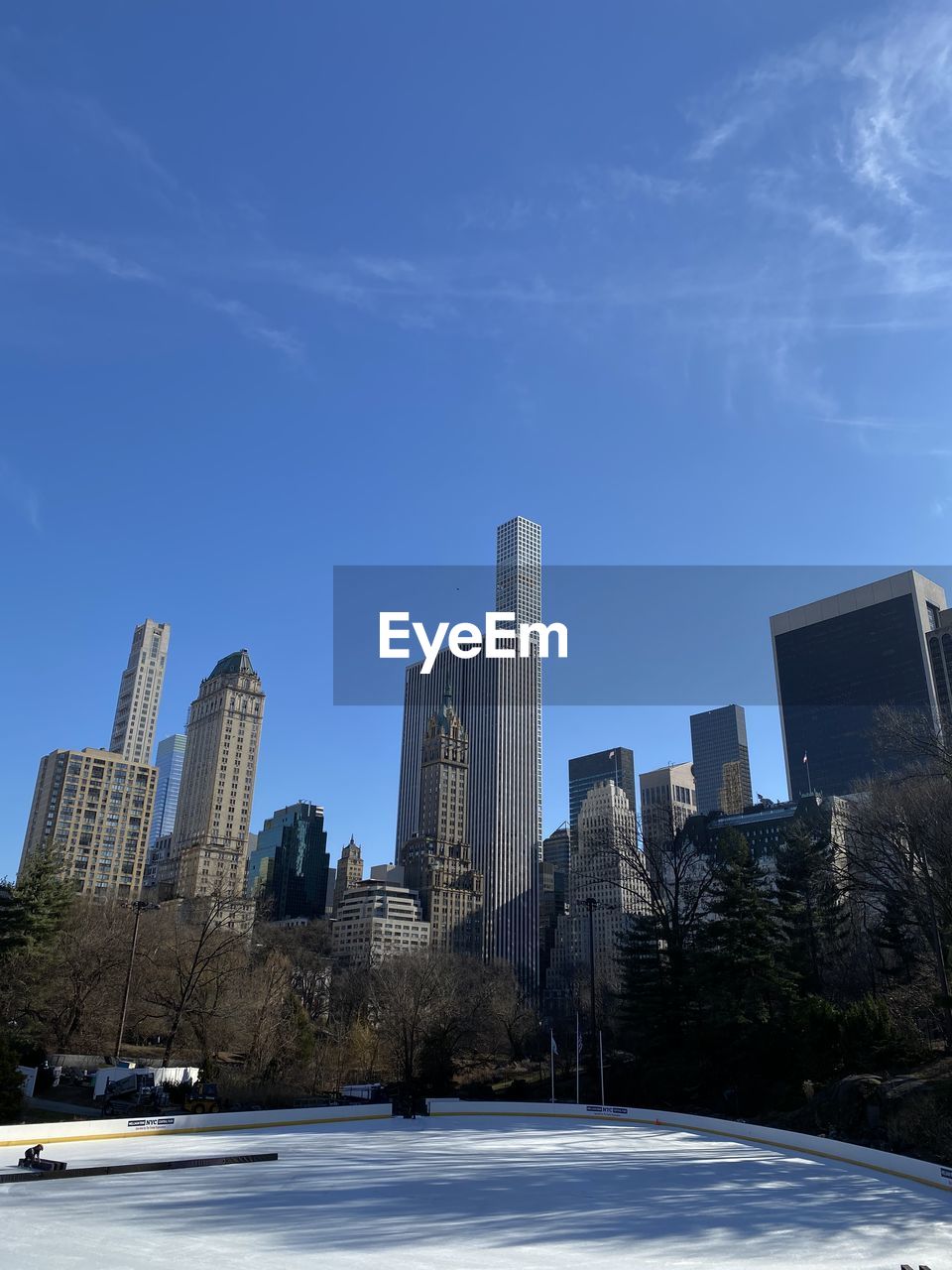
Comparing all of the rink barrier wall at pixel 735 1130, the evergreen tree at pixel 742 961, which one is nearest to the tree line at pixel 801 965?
the evergreen tree at pixel 742 961

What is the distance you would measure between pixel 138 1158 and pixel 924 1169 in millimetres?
19174

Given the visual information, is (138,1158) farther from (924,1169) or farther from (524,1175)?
(924,1169)

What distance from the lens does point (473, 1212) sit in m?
17.6

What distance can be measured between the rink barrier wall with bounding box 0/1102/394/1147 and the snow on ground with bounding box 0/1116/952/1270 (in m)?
1.26

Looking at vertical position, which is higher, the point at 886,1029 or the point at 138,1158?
the point at 886,1029

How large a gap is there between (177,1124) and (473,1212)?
58.0ft

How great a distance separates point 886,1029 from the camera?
123 feet

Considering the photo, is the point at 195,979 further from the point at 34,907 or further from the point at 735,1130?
the point at 735,1130

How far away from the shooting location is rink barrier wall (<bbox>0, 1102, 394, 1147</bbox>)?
26828mm

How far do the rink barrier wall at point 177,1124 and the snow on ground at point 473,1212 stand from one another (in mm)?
1264

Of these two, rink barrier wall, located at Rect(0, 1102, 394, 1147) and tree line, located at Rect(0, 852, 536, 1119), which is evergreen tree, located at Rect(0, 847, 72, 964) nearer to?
tree line, located at Rect(0, 852, 536, 1119)

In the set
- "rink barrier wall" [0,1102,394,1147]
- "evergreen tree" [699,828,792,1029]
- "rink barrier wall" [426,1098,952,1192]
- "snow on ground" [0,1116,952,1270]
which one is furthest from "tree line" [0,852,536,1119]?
"evergreen tree" [699,828,792,1029]

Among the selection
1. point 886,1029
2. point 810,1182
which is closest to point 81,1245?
point 810,1182

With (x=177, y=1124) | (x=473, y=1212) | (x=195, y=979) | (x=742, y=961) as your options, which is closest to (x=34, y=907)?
(x=195, y=979)
